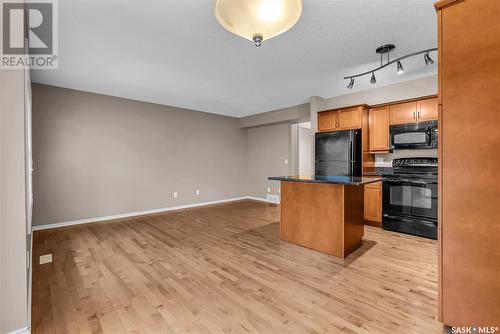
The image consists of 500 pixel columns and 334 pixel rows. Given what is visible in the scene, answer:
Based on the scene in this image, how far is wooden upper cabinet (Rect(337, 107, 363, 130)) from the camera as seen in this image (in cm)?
423

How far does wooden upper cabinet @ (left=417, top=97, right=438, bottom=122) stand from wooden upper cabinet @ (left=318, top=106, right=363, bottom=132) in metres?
0.89

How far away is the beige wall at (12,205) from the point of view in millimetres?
1418

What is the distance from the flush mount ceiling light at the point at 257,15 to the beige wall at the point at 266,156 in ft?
15.8

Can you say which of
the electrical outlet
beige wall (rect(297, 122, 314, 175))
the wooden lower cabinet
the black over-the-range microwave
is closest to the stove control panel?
the black over-the-range microwave

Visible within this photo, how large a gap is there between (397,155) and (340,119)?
1.24 m

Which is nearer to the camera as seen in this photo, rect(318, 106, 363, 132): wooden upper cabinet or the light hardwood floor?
the light hardwood floor

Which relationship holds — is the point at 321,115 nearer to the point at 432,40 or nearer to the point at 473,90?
the point at 432,40

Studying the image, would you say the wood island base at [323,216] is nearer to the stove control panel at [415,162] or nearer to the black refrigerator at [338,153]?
the black refrigerator at [338,153]

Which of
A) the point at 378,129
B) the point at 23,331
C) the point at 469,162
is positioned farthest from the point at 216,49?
the point at 378,129

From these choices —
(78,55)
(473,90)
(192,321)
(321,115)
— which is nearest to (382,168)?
(321,115)

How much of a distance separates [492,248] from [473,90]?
942 millimetres
